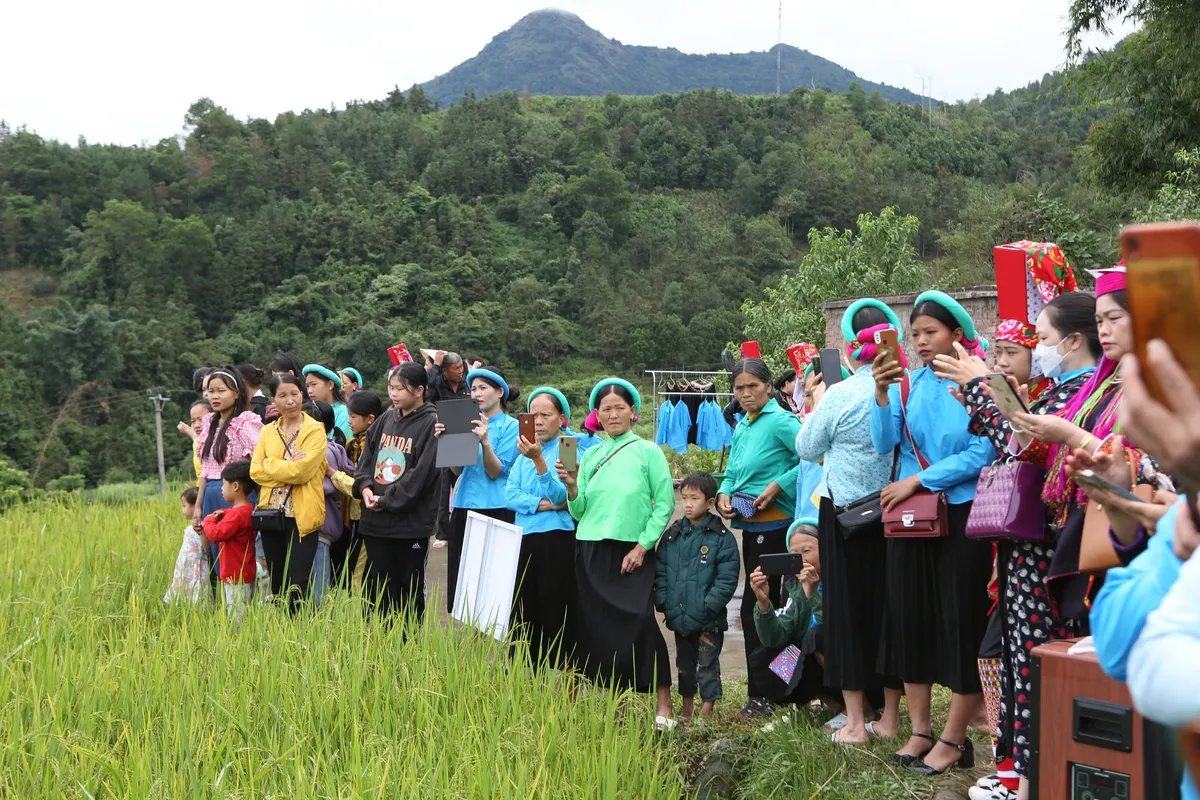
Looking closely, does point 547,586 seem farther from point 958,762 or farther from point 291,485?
point 958,762

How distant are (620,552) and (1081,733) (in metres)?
2.68

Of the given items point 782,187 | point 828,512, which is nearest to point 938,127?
point 782,187

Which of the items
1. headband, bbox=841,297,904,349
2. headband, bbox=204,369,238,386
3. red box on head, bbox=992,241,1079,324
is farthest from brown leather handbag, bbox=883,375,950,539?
headband, bbox=204,369,238,386

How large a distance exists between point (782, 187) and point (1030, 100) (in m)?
42.8

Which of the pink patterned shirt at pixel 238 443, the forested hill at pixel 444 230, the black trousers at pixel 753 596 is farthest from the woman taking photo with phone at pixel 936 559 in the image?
the forested hill at pixel 444 230

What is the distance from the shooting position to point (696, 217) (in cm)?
8175

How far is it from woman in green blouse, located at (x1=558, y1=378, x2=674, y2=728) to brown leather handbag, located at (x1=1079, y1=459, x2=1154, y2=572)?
7.96 ft

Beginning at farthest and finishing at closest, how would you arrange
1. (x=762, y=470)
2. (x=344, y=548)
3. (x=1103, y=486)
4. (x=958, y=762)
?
(x=344, y=548), (x=762, y=470), (x=958, y=762), (x=1103, y=486)

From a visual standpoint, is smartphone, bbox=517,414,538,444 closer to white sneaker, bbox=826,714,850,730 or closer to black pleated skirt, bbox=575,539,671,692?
black pleated skirt, bbox=575,539,671,692

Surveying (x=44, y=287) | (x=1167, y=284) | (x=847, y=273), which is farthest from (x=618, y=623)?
(x=44, y=287)

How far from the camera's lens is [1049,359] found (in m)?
3.01

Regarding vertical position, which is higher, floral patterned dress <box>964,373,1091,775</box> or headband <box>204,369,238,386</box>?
headband <box>204,369,238,386</box>

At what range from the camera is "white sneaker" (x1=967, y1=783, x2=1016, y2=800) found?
3.15 meters

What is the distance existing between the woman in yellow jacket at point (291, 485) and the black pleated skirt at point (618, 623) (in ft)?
5.47
